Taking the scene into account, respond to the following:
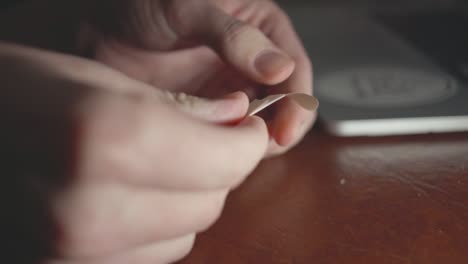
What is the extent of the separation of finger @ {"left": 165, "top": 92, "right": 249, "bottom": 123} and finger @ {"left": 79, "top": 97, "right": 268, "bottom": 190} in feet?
0.13

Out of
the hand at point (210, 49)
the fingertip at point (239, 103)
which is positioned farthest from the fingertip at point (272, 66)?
the fingertip at point (239, 103)

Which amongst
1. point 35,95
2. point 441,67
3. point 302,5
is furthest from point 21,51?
point 302,5

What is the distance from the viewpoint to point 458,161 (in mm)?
512

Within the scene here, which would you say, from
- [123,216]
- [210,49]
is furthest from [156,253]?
[210,49]

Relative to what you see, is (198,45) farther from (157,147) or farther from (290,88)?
(157,147)

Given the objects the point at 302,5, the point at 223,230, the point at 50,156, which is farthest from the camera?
the point at 302,5

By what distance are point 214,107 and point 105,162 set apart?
0.36ft

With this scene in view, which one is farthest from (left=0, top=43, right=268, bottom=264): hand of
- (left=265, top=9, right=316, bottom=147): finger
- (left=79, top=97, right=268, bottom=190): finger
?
(left=265, top=9, right=316, bottom=147): finger

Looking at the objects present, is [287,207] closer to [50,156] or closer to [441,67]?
[50,156]

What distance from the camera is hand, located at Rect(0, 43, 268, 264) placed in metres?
0.28

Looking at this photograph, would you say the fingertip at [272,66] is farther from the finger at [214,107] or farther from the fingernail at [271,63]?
the finger at [214,107]

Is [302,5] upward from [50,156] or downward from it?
downward

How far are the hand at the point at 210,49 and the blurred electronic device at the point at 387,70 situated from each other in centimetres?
6

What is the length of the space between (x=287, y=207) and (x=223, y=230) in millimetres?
57
